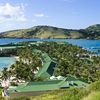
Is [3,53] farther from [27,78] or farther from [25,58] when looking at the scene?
[27,78]

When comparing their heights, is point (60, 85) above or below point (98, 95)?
below

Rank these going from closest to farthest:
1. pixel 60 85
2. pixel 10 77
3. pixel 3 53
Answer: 1. pixel 60 85
2. pixel 10 77
3. pixel 3 53

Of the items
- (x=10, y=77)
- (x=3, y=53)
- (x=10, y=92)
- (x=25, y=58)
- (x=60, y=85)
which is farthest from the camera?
(x=3, y=53)

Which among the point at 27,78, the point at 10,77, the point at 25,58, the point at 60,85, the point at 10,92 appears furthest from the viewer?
the point at 25,58

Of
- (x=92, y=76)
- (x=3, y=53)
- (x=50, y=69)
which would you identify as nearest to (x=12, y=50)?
(x=3, y=53)

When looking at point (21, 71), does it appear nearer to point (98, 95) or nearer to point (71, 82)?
point (71, 82)

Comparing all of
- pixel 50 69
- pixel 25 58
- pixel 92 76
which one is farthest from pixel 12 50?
pixel 92 76

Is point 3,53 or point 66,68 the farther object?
point 3,53

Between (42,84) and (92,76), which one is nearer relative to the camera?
(42,84)

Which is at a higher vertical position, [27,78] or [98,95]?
[98,95]
